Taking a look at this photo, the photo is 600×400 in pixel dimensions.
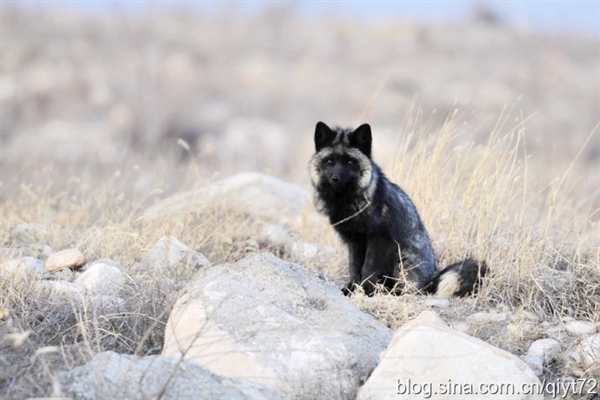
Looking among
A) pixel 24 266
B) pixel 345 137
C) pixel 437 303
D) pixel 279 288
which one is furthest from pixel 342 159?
pixel 24 266

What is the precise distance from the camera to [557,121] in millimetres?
21641

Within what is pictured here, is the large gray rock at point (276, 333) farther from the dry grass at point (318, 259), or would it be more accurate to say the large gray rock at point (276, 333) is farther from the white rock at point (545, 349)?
the white rock at point (545, 349)

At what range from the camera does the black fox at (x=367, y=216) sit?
19.0 ft

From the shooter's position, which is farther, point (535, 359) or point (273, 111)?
point (273, 111)

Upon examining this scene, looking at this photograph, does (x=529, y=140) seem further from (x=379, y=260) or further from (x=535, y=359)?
(x=535, y=359)

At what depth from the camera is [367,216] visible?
5801mm

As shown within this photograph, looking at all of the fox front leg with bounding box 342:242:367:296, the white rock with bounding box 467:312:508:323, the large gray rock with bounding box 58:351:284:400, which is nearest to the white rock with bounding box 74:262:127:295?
the large gray rock with bounding box 58:351:284:400

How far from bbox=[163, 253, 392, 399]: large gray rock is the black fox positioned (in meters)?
1.47

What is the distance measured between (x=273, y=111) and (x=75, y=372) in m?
20.8

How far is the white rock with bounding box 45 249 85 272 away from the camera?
5273mm

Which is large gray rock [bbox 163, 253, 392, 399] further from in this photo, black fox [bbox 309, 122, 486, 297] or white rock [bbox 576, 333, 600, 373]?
black fox [bbox 309, 122, 486, 297]

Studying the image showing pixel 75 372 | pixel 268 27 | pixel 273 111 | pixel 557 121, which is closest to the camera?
pixel 75 372

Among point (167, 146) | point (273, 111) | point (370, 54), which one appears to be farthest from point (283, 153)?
point (370, 54)

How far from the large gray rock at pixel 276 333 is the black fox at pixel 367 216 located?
1469mm
